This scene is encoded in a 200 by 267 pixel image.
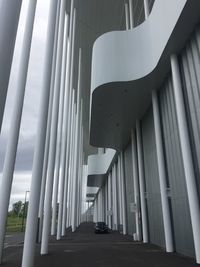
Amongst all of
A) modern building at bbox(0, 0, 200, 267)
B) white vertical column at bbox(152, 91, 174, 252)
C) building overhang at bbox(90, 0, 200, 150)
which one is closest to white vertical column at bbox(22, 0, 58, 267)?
modern building at bbox(0, 0, 200, 267)

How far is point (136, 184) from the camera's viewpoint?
56.4ft

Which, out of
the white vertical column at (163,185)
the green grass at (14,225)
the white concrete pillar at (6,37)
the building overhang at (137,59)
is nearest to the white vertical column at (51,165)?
the building overhang at (137,59)

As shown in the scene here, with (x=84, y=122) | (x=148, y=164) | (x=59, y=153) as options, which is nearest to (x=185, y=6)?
(x=148, y=164)

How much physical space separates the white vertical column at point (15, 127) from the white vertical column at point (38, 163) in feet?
3.92

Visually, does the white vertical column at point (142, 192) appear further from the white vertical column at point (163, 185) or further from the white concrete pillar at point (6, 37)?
the white concrete pillar at point (6, 37)

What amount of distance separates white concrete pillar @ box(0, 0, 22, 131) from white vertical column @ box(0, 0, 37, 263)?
6.64 m

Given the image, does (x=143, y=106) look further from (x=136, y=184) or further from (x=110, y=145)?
(x=110, y=145)

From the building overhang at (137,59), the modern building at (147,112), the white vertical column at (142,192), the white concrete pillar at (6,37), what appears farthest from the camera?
the white vertical column at (142,192)

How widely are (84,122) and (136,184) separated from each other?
25880mm

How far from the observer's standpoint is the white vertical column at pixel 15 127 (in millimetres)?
8928

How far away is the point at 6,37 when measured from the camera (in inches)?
126

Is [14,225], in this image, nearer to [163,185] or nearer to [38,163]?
[163,185]

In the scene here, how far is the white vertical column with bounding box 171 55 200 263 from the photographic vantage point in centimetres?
820

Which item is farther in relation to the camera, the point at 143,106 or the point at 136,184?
the point at 136,184
